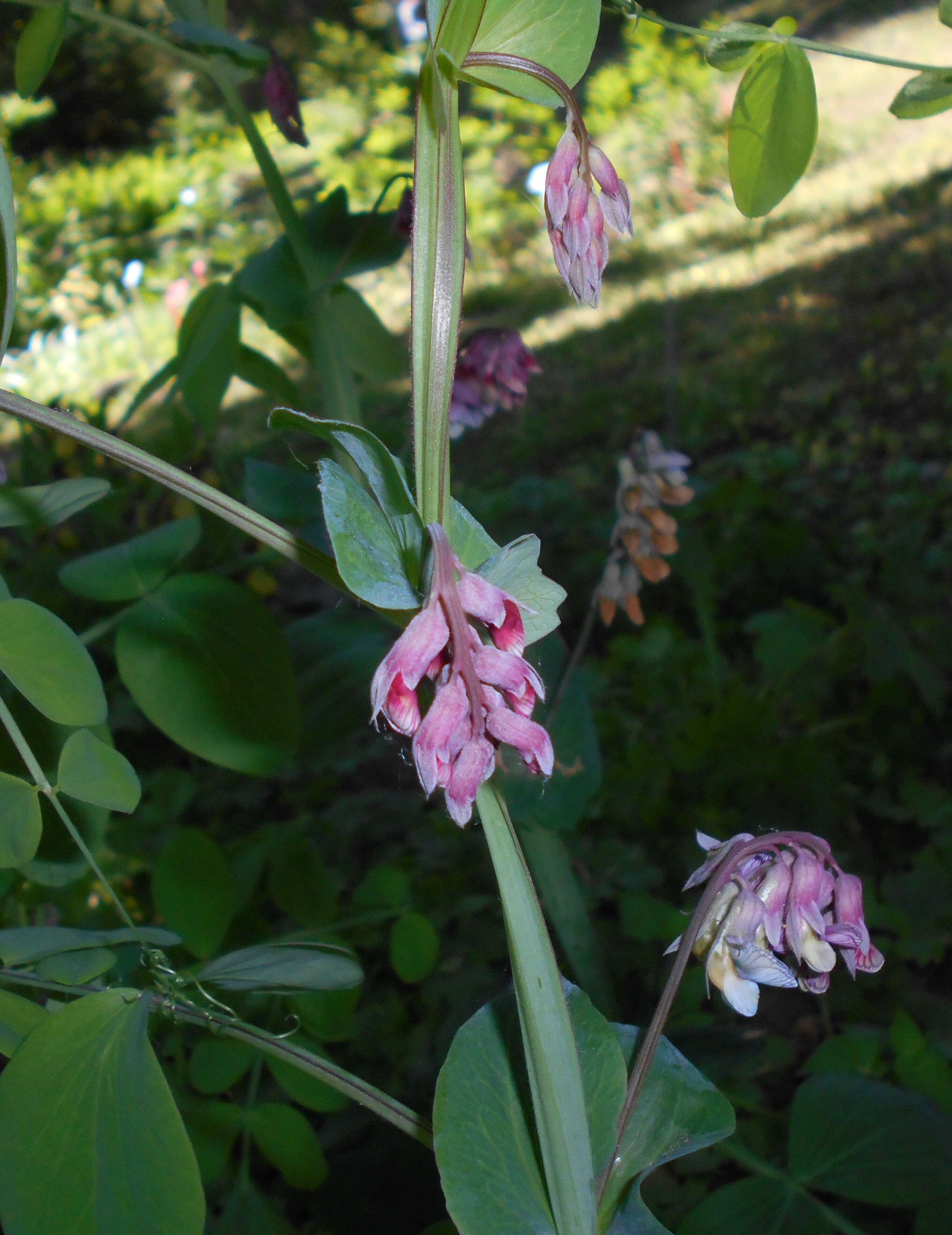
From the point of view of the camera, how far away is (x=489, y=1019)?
0.60 m

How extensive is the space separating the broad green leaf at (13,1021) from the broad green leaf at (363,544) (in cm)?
34

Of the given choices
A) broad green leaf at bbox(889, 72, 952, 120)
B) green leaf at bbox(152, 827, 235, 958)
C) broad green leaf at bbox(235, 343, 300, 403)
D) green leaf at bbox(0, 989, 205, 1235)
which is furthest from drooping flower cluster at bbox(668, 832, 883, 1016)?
broad green leaf at bbox(235, 343, 300, 403)

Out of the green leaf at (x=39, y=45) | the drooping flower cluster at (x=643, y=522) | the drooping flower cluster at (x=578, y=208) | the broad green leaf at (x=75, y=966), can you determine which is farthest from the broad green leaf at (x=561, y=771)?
the green leaf at (x=39, y=45)

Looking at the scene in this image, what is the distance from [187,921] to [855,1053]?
2.52 ft

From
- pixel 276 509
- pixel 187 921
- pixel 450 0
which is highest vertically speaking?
pixel 450 0

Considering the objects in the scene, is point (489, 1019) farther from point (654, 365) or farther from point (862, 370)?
point (654, 365)

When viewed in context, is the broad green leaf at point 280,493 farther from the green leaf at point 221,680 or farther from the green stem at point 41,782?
the green stem at point 41,782

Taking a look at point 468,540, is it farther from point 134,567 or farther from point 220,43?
point 220,43

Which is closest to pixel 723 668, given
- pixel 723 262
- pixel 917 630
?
pixel 917 630

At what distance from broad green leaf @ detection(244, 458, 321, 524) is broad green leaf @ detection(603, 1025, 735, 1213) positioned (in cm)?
64

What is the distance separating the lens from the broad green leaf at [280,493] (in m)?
1.04

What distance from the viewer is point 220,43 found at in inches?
34.0

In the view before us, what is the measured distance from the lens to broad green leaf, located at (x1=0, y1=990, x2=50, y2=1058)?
0.55 m

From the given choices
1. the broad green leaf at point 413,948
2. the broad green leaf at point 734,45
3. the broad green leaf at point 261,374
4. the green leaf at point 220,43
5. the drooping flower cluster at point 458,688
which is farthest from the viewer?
the broad green leaf at point 261,374
